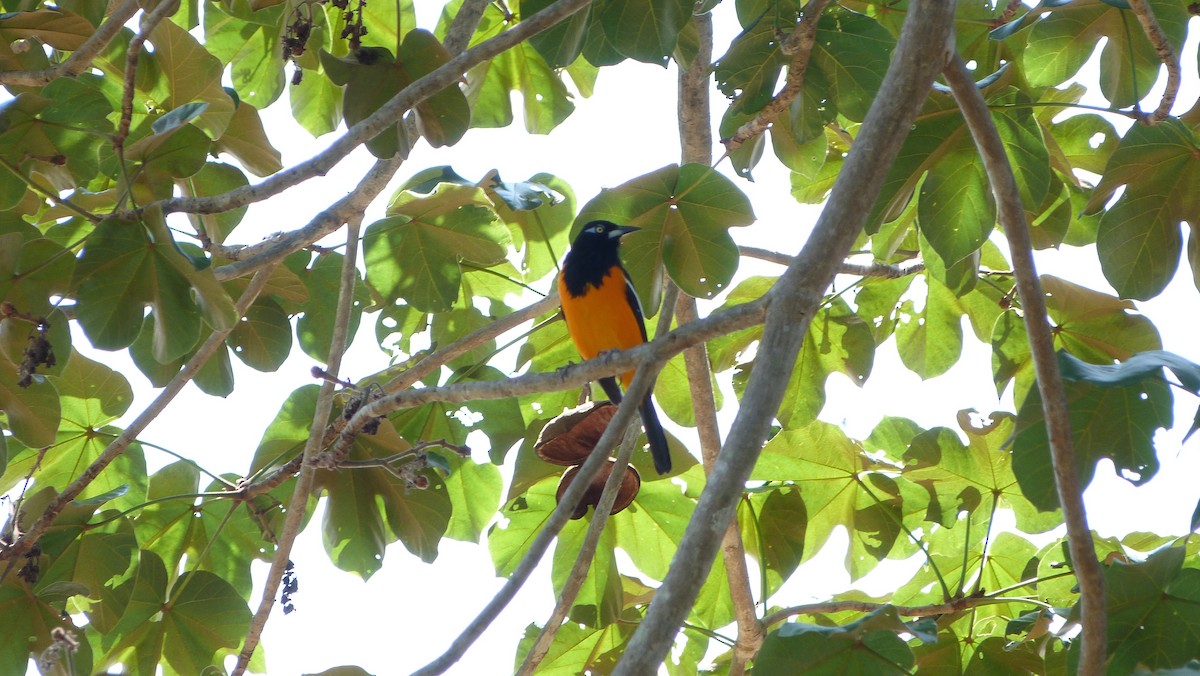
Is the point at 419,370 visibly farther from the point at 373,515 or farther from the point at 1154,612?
the point at 1154,612

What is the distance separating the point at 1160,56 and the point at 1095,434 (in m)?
1.21

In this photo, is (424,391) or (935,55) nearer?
(935,55)

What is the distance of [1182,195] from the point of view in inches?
135

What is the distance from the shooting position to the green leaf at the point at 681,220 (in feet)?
12.2

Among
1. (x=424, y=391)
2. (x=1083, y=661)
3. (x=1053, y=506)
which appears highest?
(x=424, y=391)

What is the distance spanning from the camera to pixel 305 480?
355 centimetres

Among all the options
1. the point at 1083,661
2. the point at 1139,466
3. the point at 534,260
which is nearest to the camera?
the point at 1083,661

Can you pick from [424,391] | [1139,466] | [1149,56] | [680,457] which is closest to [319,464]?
[424,391]

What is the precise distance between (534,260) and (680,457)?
1.54 m

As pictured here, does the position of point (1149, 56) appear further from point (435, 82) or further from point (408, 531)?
point (408, 531)

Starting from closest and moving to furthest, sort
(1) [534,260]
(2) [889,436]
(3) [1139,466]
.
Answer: (3) [1139,466]
(2) [889,436]
(1) [534,260]

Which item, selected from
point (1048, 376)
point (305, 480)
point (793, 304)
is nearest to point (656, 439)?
point (305, 480)

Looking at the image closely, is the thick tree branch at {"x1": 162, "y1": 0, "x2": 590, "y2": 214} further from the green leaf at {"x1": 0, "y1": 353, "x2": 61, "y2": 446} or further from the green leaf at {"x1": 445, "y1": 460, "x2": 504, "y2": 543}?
the green leaf at {"x1": 445, "y1": 460, "x2": 504, "y2": 543}

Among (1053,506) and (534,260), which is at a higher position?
(534,260)
